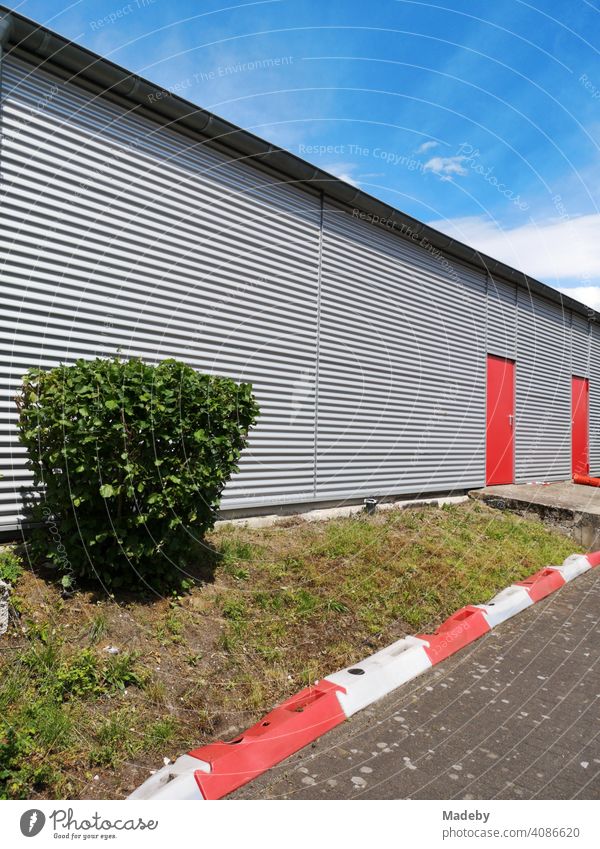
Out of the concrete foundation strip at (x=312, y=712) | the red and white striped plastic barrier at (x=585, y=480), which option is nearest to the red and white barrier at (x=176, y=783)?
the concrete foundation strip at (x=312, y=712)

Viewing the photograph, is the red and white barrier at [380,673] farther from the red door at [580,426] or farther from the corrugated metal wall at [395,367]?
the red door at [580,426]

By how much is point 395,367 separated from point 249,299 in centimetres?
356

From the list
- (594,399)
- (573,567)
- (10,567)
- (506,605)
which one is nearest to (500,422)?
(573,567)

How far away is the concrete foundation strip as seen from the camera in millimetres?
3176

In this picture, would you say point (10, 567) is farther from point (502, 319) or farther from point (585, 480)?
point (585, 480)

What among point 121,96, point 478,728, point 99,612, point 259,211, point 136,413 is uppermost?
point 121,96

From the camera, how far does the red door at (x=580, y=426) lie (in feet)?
55.0

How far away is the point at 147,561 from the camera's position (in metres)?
5.12

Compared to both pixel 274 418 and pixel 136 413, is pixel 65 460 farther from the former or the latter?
pixel 274 418

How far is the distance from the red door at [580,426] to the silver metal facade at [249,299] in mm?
4670

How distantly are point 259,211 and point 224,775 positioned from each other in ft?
21.8

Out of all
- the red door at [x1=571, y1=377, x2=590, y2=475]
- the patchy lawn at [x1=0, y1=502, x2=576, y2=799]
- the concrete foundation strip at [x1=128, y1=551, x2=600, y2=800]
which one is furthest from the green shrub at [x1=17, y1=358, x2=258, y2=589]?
the red door at [x1=571, y1=377, x2=590, y2=475]

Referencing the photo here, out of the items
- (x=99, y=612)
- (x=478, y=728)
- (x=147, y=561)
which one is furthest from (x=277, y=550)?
(x=478, y=728)

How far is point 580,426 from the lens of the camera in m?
17.1
